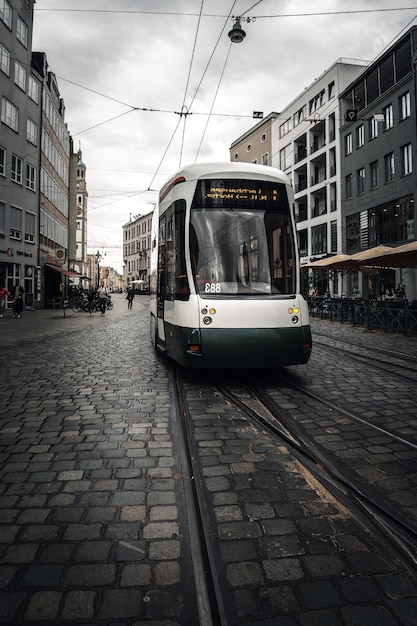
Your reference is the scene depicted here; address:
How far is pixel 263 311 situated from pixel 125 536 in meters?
4.03

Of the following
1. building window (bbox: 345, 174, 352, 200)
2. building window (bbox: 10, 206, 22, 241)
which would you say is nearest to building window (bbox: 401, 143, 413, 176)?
building window (bbox: 345, 174, 352, 200)

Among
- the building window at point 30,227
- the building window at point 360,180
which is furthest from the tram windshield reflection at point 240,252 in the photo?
the building window at point 360,180

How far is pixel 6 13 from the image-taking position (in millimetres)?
25859

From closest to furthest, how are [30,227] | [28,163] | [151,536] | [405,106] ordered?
[151,536] < [405,106] < [28,163] < [30,227]

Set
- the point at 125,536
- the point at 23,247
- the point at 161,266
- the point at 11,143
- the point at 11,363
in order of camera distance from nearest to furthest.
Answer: the point at 125,536 < the point at 161,266 < the point at 11,363 < the point at 11,143 < the point at 23,247

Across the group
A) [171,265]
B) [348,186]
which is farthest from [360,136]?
[171,265]

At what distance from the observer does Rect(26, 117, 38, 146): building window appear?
29109 mm

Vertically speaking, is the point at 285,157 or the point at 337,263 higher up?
the point at 285,157

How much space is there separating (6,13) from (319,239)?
28537 millimetres

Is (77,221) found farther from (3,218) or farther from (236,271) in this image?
(236,271)

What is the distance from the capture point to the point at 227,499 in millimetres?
2867

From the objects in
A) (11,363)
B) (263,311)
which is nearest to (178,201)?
(263,311)

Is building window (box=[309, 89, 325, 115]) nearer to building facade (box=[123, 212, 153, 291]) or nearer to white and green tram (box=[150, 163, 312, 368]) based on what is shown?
white and green tram (box=[150, 163, 312, 368])

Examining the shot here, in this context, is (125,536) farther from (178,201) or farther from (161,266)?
(161,266)
